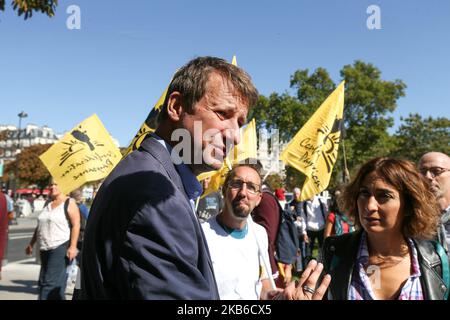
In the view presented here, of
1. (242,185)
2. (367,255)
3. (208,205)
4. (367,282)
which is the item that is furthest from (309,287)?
(208,205)

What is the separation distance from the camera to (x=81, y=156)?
20.2ft

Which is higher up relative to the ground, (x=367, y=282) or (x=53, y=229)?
(x=367, y=282)

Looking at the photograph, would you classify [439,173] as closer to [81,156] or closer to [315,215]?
[81,156]

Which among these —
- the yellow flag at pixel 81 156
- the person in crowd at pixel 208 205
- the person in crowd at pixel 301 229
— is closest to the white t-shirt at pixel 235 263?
the person in crowd at pixel 208 205

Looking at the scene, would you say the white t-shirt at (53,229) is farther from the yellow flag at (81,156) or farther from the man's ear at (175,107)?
the man's ear at (175,107)

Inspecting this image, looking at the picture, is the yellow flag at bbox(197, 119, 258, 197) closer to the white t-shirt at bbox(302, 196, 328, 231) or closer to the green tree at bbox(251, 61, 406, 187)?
the white t-shirt at bbox(302, 196, 328, 231)

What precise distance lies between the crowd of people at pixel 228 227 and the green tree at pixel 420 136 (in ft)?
147

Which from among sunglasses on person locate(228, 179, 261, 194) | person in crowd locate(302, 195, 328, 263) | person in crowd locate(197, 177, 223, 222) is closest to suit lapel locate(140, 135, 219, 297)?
sunglasses on person locate(228, 179, 261, 194)

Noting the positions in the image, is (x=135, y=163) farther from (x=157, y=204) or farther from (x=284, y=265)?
(x=284, y=265)

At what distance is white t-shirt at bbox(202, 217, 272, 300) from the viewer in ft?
9.29

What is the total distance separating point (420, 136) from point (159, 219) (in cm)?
4956

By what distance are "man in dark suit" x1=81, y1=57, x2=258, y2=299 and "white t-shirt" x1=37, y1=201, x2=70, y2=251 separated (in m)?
5.11

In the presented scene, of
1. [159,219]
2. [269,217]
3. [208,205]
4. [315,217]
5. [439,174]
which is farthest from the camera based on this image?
[315,217]
